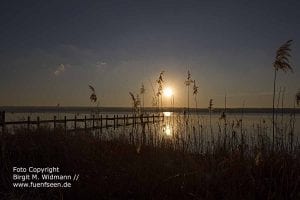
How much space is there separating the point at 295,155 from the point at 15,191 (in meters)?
5.43

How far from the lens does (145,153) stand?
8969 millimetres

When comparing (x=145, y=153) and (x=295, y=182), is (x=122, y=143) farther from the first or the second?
(x=295, y=182)

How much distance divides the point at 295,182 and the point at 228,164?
1314 mm

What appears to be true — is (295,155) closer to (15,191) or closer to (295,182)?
(295,182)

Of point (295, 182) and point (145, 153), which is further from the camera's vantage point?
point (145, 153)

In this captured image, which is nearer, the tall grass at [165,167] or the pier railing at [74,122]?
the tall grass at [165,167]

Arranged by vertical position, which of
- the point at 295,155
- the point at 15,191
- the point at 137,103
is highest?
the point at 137,103

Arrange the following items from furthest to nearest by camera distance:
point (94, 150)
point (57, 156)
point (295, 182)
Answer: point (94, 150)
point (57, 156)
point (295, 182)

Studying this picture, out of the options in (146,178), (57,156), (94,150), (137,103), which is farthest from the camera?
(137,103)

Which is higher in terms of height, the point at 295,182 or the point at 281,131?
the point at 281,131

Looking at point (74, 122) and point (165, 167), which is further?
point (74, 122)

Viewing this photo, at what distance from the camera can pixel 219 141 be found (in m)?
8.88

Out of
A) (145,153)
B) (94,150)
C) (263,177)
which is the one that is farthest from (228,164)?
(94,150)

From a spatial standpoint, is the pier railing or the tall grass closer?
the tall grass
